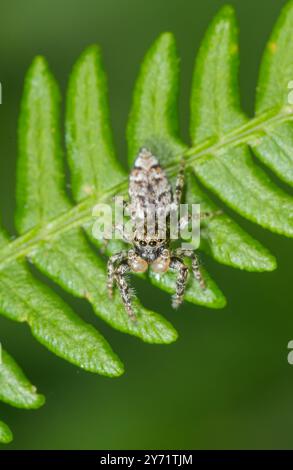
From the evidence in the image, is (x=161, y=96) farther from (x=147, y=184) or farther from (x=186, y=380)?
(x=186, y=380)

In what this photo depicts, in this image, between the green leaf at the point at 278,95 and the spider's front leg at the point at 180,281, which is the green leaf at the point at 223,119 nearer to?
the green leaf at the point at 278,95

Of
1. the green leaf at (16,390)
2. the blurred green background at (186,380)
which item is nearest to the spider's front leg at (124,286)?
the green leaf at (16,390)

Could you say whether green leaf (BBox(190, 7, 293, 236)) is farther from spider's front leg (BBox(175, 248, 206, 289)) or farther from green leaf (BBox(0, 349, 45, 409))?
green leaf (BBox(0, 349, 45, 409))

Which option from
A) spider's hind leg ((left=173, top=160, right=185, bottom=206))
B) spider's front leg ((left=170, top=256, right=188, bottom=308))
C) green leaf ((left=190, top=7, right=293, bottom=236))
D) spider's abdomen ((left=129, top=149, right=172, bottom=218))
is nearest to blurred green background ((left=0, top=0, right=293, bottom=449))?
spider's abdomen ((left=129, top=149, right=172, bottom=218))

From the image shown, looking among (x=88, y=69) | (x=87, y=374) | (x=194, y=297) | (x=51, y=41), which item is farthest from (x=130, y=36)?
(x=194, y=297)

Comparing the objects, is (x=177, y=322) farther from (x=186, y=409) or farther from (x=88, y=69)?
(x=88, y=69)

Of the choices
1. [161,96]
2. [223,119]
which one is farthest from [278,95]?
[161,96]
